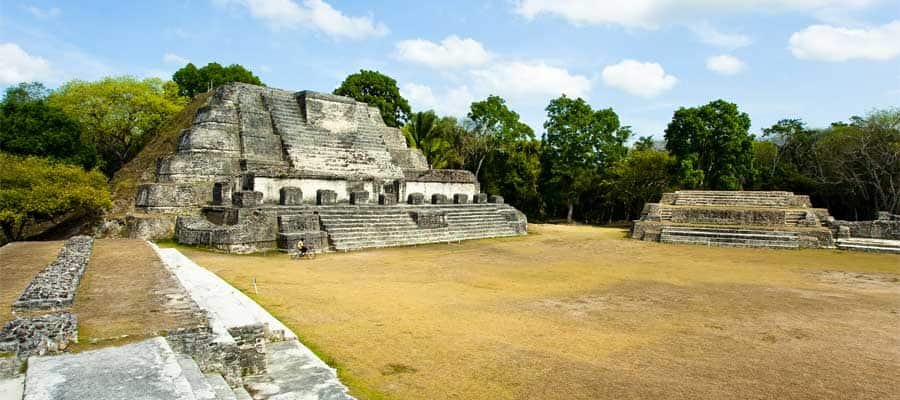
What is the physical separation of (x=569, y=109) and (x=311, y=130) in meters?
14.0

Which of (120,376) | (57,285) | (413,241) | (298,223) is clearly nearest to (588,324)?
(120,376)

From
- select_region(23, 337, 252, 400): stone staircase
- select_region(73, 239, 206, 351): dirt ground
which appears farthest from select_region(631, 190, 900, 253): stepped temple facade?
select_region(23, 337, 252, 400): stone staircase

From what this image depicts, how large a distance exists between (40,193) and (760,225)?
2153 centimetres

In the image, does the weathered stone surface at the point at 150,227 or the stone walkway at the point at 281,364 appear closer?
the stone walkway at the point at 281,364

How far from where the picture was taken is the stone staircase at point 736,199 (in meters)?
18.6

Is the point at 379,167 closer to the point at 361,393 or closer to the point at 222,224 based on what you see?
the point at 222,224

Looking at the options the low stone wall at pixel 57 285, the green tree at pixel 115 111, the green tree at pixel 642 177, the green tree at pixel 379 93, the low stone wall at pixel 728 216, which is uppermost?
the green tree at pixel 379 93

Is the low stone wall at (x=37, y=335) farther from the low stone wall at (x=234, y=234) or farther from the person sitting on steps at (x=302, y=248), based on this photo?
the low stone wall at (x=234, y=234)

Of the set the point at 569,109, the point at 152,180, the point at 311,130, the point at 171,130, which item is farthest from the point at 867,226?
the point at 171,130

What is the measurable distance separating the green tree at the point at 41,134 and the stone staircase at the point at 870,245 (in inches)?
1043

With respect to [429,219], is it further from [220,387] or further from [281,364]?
[220,387]

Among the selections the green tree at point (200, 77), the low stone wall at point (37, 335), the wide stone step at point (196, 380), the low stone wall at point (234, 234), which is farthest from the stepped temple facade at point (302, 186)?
the green tree at point (200, 77)

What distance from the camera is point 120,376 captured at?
3.00m

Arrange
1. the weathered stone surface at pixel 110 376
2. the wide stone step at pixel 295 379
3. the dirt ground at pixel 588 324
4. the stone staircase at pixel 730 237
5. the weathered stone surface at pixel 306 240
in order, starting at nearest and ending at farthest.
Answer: the weathered stone surface at pixel 110 376, the wide stone step at pixel 295 379, the dirt ground at pixel 588 324, the weathered stone surface at pixel 306 240, the stone staircase at pixel 730 237
